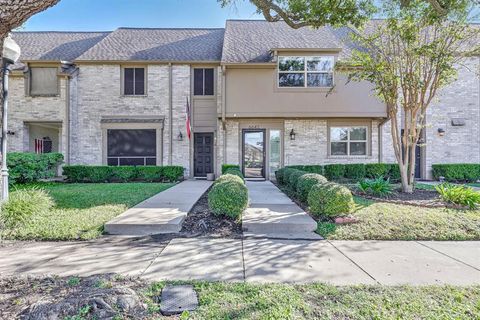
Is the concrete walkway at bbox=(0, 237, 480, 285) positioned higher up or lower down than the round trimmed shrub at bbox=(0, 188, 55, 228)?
lower down

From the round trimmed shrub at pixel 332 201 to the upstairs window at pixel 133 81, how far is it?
439 inches

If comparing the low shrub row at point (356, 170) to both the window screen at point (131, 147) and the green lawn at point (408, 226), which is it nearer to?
the green lawn at point (408, 226)

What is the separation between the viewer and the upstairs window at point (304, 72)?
42.1 feet

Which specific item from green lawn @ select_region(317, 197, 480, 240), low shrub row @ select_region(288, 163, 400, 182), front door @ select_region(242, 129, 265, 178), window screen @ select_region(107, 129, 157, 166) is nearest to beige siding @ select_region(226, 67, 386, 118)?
front door @ select_region(242, 129, 265, 178)

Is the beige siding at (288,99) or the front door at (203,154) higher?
the beige siding at (288,99)

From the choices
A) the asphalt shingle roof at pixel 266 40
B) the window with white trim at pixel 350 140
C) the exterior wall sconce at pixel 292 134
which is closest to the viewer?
the asphalt shingle roof at pixel 266 40

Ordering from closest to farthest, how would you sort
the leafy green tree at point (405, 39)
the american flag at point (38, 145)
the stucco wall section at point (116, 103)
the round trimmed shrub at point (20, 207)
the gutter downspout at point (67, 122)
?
the round trimmed shrub at point (20, 207) < the leafy green tree at point (405, 39) < the gutter downspout at point (67, 122) < the stucco wall section at point (116, 103) < the american flag at point (38, 145)

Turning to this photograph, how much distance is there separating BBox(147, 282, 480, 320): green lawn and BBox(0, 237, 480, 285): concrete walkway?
10.1 inches

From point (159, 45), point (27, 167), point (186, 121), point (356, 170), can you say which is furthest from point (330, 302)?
point (159, 45)

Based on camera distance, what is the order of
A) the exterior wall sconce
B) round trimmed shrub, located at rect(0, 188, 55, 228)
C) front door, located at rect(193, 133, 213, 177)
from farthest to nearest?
front door, located at rect(193, 133, 213, 177), the exterior wall sconce, round trimmed shrub, located at rect(0, 188, 55, 228)

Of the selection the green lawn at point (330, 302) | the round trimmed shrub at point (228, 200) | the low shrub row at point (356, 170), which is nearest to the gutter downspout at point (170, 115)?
the low shrub row at point (356, 170)

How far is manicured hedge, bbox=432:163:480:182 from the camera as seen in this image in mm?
12836

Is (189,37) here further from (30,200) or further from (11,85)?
(30,200)

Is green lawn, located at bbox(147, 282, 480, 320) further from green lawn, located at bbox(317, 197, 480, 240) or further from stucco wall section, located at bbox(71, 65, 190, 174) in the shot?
stucco wall section, located at bbox(71, 65, 190, 174)
